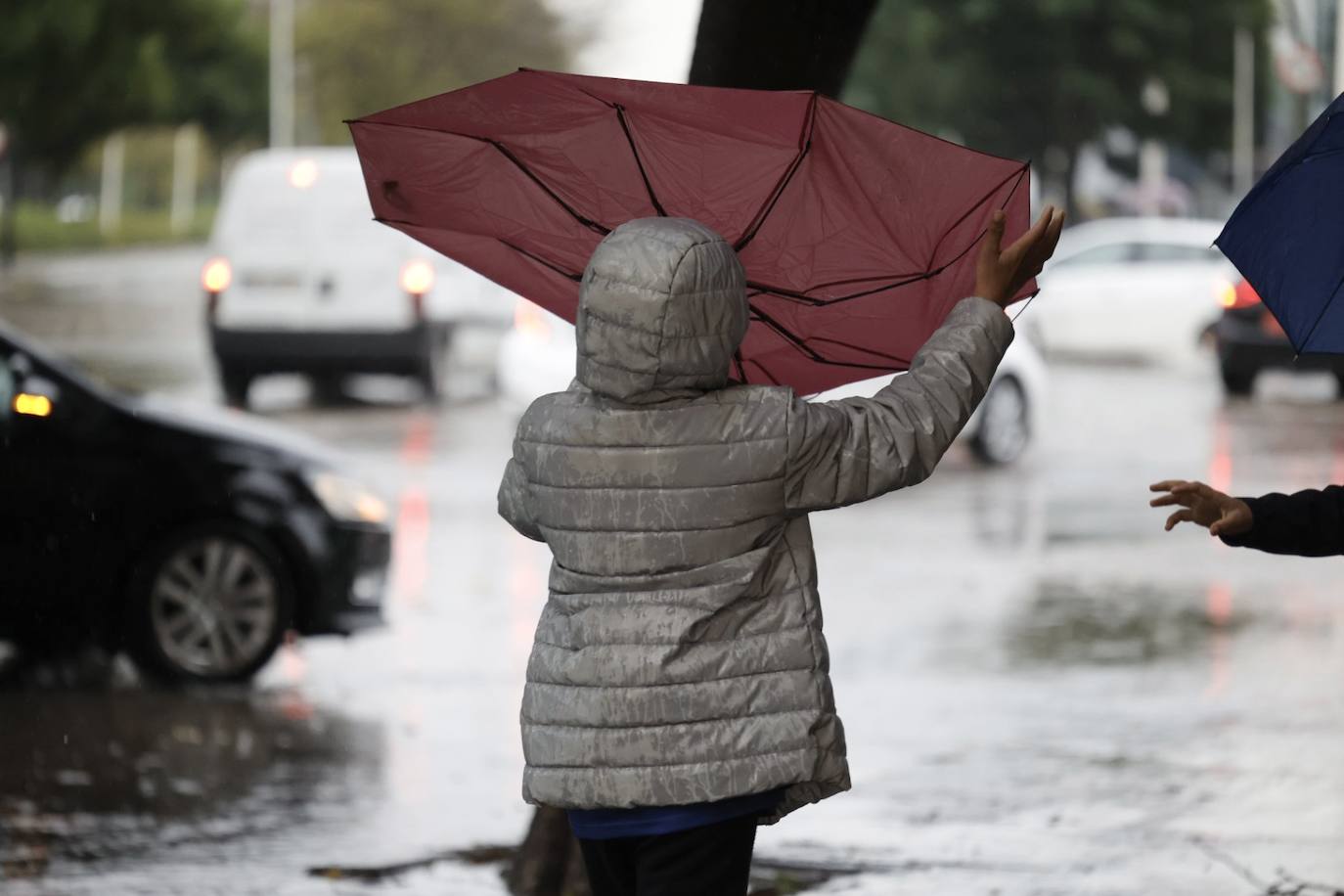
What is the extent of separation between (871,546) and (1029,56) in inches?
1939

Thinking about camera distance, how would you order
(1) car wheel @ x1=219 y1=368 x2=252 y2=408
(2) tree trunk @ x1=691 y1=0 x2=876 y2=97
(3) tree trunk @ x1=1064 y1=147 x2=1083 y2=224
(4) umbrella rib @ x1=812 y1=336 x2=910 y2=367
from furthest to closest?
1. (3) tree trunk @ x1=1064 y1=147 x2=1083 y2=224
2. (1) car wheel @ x1=219 y1=368 x2=252 y2=408
3. (2) tree trunk @ x1=691 y1=0 x2=876 y2=97
4. (4) umbrella rib @ x1=812 y1=336 x2=910 y2=367

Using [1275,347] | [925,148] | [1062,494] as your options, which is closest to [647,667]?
[925,148]

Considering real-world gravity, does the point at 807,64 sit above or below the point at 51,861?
above

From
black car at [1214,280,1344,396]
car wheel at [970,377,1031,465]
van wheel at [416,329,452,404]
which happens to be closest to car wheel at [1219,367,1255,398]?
black car at [1214,280,1344,396]

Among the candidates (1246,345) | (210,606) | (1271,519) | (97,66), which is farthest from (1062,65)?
(1271,519)

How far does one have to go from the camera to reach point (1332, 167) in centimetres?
434

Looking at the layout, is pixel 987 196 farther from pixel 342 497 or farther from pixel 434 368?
pixel 434 368

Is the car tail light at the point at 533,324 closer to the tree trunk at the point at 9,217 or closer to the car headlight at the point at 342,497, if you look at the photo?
the car headlight at the point at 342,497

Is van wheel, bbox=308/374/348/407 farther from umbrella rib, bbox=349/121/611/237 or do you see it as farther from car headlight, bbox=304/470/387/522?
umbrella rib, bbox=349/121/611/237

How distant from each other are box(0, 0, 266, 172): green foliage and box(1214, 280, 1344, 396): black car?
133 ft

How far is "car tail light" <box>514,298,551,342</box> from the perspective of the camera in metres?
18.3

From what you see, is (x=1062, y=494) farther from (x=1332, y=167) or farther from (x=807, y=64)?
(x=1332, y=167)

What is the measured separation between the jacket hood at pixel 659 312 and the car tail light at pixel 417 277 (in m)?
18.2

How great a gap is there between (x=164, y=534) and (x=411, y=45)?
232 ft
